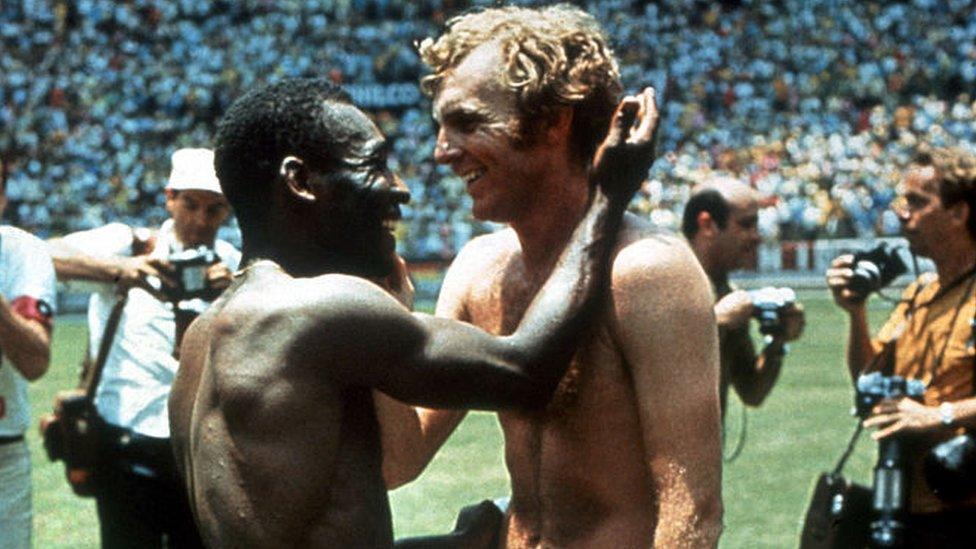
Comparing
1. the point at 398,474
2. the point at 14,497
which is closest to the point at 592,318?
the point at 398,474

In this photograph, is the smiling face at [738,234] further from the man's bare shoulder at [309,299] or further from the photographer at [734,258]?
the man's bare shoulder at [309,299]

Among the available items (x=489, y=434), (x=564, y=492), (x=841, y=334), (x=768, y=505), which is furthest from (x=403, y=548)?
(x=841, y=334)

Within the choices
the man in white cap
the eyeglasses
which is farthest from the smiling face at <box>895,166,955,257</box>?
the man in white cap

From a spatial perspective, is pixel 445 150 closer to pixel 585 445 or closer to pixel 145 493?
pixel 585 445

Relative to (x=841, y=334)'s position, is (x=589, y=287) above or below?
above

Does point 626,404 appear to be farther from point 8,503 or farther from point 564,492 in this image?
point 8,503

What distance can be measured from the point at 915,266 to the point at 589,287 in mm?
3296

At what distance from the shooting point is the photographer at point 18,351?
5.66 m

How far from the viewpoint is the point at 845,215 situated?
95.6 feet

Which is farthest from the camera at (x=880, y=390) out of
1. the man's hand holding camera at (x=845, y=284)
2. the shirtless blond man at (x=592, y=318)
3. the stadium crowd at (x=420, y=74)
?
the stadium crowd at (x=420, y=74)

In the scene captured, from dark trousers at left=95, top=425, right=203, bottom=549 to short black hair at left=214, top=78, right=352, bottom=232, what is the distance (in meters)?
3.44

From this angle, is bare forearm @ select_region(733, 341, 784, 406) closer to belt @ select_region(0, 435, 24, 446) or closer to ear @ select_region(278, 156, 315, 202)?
belt @ select_region(0, 435, 24, 446)

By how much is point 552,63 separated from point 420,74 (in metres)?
35.3

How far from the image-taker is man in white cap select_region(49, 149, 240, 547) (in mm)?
6363
